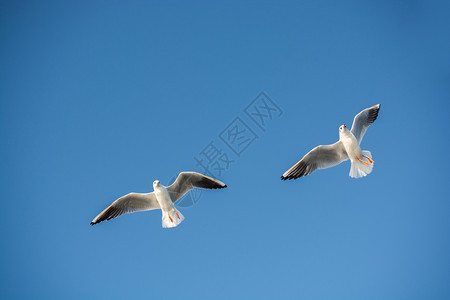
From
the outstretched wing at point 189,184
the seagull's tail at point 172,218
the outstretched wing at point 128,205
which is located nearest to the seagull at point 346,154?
the outstretched wing at point 189,184

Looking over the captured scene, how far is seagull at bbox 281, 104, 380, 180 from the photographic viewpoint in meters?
9.84

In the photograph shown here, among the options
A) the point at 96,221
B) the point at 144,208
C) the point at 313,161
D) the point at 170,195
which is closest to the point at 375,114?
the point at 313,161

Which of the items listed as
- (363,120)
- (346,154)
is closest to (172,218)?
(346,154)

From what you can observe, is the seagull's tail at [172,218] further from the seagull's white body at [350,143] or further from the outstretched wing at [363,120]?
the outstretched wing at [363,120]

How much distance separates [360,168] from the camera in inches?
391

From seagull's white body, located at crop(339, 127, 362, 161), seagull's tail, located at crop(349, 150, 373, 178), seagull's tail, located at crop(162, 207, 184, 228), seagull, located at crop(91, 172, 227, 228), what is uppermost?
seagull, located at crop(91, 172, 227, 228)

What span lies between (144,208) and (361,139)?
5144 mm

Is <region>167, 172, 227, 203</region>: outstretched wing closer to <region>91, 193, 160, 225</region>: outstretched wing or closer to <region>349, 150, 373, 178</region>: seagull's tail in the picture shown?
<region>91, 193, 160, 225</region>: outstretched wing

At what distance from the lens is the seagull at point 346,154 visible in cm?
984

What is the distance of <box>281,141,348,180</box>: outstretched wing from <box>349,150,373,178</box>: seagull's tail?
0.97 feet

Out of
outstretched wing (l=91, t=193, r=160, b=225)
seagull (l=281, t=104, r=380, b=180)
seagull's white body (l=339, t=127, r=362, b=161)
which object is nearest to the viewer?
seagull's white body (l=339, t=127, r=362, b=161)

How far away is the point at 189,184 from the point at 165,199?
0.62 metres

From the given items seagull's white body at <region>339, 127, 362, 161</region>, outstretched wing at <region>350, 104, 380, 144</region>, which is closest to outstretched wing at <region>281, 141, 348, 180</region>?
seagull's white body at <region>339, 127, 362, 161</region>

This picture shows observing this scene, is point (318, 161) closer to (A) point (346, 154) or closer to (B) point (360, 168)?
(A) point (346, 154)
